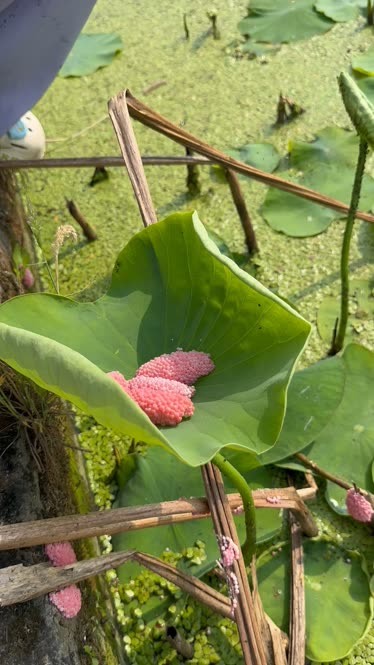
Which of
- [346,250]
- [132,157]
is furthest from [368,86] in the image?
[132,157]

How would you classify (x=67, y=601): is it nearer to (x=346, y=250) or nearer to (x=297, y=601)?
(x=297, y=601)

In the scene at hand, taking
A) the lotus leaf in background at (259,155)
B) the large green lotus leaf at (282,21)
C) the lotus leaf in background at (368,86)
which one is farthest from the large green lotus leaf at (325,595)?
the large green lotus leaf at (282,21)

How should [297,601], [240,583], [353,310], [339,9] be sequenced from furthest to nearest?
[339,9] < [353,310] < [297,601] < [240,583]

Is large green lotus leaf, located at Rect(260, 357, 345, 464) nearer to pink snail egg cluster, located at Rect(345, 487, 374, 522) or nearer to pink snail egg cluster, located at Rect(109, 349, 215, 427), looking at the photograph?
pink snail egg cluster, located at Rect(345, 487, 374, 522)

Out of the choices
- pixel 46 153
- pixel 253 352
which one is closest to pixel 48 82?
pixel 46 153

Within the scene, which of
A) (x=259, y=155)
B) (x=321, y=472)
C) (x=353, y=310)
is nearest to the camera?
(x=321, y=472)

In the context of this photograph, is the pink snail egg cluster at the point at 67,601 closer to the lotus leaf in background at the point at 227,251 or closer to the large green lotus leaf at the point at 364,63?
the lotus leaf in background at the point at 227,251

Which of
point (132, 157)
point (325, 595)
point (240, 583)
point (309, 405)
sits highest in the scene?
point (132, 157)
